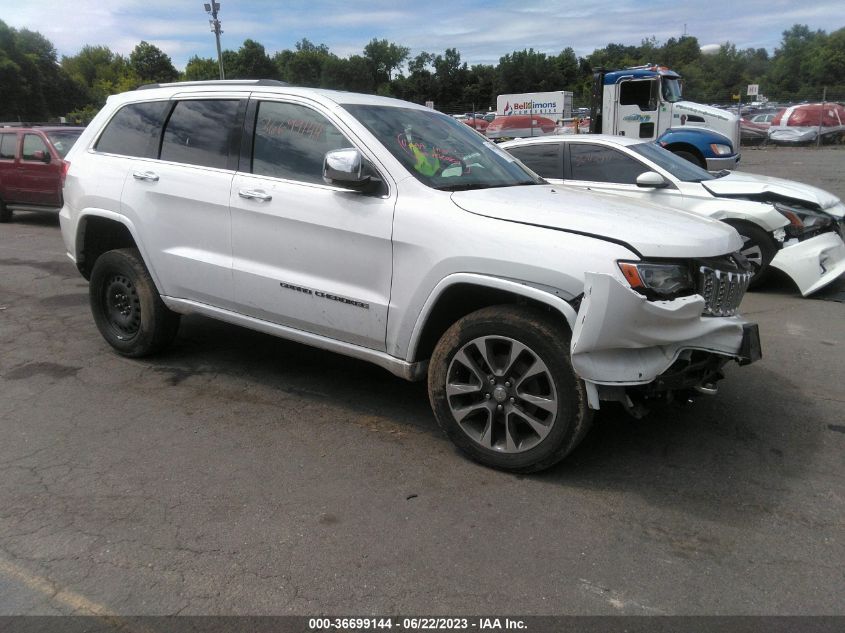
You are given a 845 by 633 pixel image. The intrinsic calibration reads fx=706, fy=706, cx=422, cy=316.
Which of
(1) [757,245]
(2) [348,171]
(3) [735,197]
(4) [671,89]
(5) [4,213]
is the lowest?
(5) [4,213]

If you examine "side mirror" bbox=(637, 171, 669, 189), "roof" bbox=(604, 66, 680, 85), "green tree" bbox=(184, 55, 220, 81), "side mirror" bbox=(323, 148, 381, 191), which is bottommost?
"side mirror" bbox=(637, 171, 669, 189)

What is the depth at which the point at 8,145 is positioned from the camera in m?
13.3

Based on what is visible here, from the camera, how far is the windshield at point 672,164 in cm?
768

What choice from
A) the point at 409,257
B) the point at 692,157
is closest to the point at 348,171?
the point at 409,257

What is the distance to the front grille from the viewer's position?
346 cm

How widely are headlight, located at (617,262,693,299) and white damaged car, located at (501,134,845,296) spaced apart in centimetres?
380

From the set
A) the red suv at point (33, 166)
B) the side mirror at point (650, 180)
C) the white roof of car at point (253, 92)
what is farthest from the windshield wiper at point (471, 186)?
the red suv at point (33, 166)

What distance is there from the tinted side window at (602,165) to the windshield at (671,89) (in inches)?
435

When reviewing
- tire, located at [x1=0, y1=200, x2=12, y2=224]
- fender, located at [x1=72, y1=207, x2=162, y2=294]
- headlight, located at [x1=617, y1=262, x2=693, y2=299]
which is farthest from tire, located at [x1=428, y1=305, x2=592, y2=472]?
tire, located at [x1=0, y1=200, x2=12, y2=224]

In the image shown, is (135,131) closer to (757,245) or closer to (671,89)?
(757,245)

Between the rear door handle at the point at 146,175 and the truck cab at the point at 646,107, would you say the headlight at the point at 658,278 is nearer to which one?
the rear door handle at the point at 146,175

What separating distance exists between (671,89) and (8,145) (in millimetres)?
15044

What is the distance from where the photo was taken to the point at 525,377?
3.50 metres

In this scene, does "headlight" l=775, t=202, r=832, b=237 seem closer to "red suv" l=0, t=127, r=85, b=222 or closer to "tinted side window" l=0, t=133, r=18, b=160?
"red suv" l=0, t=127, r=85, b=222
